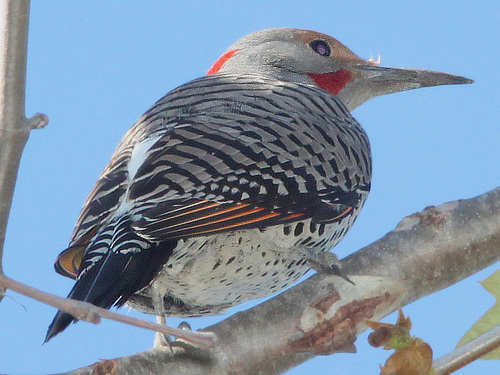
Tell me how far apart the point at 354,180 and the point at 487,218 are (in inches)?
36.9

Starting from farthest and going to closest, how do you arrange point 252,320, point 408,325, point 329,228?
point 329,228
point 252,320
point 408,325

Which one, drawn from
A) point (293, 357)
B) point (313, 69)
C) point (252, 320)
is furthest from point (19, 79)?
point (313, 69)

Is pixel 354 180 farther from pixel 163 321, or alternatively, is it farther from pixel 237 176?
pixel 163 321

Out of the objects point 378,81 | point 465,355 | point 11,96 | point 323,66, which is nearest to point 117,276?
point 11,96

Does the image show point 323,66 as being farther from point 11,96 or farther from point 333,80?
point 11,96

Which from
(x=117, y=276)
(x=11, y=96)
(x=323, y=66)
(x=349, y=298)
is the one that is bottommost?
(x=117, y=276)

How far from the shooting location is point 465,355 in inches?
85.0

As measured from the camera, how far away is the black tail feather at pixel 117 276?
2.65 m

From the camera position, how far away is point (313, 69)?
17.9ft

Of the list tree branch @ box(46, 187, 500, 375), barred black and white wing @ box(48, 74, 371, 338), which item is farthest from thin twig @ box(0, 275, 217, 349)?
barred black and white wing @ box(48, 74, 371, 338)

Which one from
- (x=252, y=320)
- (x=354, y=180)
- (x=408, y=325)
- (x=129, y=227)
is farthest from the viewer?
(x=354, y=180)

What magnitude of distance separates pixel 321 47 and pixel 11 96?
3.59 metres

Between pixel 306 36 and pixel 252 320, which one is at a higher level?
pixel 306 36

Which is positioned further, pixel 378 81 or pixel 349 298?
pixel 378 81
